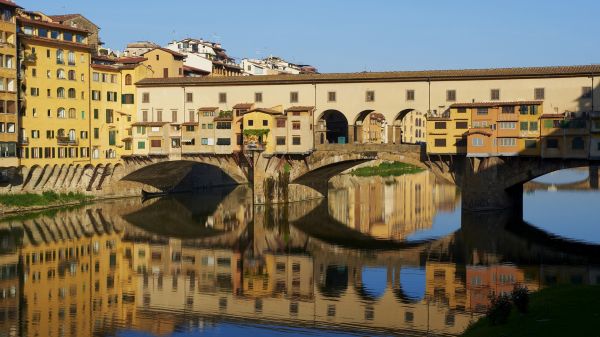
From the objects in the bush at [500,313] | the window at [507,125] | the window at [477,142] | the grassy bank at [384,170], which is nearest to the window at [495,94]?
the window at [507,125]

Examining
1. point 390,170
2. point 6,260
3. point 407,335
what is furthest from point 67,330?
point 390,170

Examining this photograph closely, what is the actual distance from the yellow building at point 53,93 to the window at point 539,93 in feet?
114

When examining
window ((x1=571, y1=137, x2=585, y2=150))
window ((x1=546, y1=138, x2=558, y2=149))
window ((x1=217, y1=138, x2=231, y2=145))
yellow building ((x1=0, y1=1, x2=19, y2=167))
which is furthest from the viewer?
window ((x1=217, y1=138, x2=231, y2=145))

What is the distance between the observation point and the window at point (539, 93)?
5253 centimetres

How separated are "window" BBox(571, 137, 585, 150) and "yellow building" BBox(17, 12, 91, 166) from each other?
37.4m

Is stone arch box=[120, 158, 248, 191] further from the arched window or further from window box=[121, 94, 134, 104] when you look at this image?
the arched window

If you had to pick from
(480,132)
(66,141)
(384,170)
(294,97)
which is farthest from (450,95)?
(384,170)

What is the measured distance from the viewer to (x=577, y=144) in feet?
164

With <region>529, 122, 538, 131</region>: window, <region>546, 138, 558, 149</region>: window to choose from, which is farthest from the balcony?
<region>546, 138, 558, 149</region>: window

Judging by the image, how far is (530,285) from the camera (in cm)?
3134

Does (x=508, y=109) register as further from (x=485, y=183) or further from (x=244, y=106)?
(x=244, y=106)

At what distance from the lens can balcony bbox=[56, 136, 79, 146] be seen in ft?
197

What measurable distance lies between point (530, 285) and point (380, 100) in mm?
27650

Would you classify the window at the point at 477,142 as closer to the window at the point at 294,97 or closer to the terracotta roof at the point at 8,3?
the window at the point at 294,97
